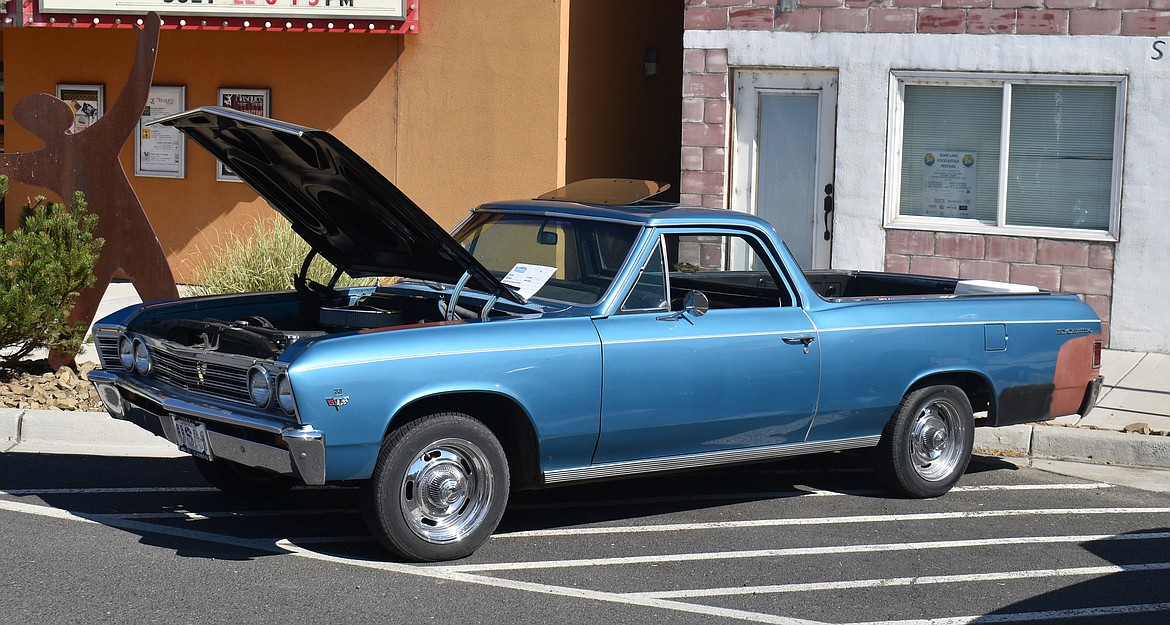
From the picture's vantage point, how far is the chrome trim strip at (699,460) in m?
6.02

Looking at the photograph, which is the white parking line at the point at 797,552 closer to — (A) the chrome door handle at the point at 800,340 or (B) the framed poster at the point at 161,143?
(A) the chrome door handle at the point at 800,340

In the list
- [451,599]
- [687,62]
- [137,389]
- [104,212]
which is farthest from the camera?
[687,62]

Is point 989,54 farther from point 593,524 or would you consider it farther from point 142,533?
point 142,533

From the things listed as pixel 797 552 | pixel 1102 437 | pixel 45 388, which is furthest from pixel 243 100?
pixel 797 552

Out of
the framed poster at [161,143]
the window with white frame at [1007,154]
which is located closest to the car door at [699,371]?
the window with white frame at [1007,154]

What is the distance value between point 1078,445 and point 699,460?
10.6ft

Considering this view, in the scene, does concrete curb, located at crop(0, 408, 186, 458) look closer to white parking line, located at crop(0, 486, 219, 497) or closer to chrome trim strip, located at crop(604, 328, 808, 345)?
white parking line, located at crop(0, 486, 219, 497)

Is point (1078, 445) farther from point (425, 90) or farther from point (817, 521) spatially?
point (425, 90)

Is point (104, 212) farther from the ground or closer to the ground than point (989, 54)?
closer to the ground

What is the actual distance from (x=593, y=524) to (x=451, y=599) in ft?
4.55

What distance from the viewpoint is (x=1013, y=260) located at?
1182 cm

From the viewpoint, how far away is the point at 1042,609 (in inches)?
210

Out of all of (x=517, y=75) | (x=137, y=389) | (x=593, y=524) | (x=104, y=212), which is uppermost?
(x=517, y=75)

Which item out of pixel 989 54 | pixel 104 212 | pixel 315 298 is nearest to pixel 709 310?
pixel 315 298
